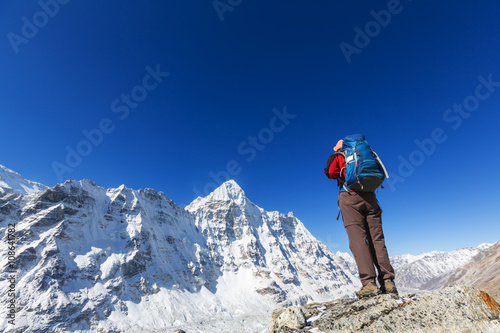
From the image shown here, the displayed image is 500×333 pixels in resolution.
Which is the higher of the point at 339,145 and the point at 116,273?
the point at 116,273

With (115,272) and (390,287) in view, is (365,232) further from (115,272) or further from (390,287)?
(115,272)

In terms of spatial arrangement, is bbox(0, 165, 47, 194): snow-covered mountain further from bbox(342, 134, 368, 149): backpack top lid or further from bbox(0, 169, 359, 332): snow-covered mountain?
bbox(342, 134, 368, 149): backpack top lid

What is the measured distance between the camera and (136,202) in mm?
161250

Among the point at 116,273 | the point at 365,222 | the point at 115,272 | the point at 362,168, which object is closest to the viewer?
the point at 362,168

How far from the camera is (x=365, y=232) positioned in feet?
14.6

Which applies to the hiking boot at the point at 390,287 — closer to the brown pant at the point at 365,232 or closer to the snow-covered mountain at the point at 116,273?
the brown pant at the point at 365,232

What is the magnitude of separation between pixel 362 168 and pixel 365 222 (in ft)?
3.91

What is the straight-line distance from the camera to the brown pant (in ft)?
14.1

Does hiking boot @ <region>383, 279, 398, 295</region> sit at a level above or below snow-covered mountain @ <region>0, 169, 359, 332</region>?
below

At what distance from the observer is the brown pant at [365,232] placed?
169 inches

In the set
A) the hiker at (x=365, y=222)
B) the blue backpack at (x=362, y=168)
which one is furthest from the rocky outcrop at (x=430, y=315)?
the blue backpack at (x=362, y=168)

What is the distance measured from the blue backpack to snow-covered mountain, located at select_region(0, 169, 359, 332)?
134124 millimetres

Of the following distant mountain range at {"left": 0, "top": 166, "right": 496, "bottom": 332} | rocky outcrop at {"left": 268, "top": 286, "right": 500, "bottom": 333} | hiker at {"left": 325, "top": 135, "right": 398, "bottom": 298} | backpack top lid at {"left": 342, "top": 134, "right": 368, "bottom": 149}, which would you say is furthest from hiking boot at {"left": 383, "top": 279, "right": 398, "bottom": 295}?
distant mountain range at {"left": 0, "top": 166, "right": 496, "bottom": 332}

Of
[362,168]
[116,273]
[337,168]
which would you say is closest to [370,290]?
[362,168]
